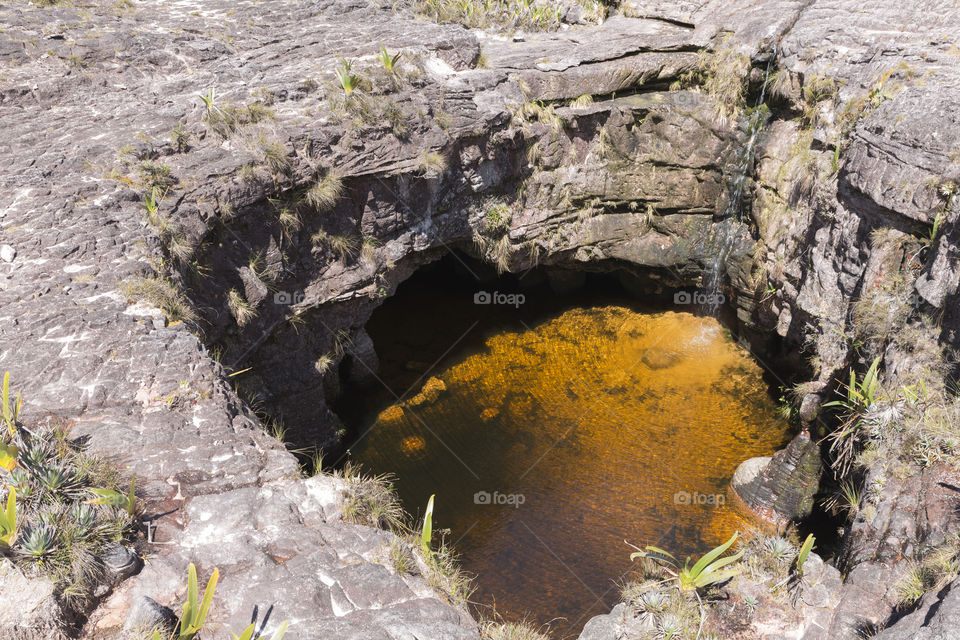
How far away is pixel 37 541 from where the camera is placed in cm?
320

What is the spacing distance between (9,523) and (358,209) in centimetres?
551

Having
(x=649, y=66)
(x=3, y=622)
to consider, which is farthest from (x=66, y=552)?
(x=649, y=66)

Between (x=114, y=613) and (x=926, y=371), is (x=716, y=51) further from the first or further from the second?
(x=114, y=613)

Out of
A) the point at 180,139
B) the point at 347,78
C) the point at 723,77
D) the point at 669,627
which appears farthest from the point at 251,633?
the point at 723,77

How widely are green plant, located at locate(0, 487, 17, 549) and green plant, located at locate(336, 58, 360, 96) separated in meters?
6.06

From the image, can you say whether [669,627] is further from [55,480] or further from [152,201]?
[152,201]

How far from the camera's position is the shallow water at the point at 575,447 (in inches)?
288

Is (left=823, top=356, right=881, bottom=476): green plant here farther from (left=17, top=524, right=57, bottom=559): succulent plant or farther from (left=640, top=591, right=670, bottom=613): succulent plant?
(left=17, top=524, right=57, bottom=559): succulent plant

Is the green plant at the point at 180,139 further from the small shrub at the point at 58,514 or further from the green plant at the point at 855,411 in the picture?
the green plant at the point at 855,411

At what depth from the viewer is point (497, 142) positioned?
8859 mm

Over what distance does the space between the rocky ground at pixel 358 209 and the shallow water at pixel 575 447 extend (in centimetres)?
105

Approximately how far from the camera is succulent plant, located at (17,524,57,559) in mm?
3199

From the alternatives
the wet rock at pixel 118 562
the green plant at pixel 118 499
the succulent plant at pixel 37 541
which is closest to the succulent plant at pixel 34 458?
the green plant at pixel 118 499

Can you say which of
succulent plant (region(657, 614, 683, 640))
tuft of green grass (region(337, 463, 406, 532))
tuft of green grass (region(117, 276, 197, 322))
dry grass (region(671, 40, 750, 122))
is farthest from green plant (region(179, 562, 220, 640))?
dry grass (region(671, 40, 750, 122))
